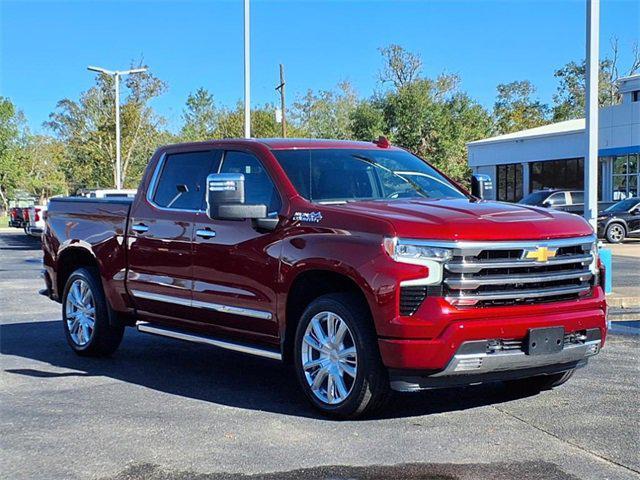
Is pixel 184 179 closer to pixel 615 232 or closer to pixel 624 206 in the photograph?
pixel 615 232

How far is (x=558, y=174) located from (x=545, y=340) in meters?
36.9

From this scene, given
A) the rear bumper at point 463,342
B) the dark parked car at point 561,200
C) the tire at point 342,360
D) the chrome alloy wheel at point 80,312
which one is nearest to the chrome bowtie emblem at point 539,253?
the rear bumper at point 463,342

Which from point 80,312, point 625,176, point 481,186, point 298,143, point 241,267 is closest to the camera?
point 241,267

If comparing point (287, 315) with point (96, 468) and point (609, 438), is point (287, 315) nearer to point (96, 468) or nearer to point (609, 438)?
point (96, 468)

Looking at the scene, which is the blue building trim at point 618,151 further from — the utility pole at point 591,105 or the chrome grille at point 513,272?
the chrome grille at point 513,272

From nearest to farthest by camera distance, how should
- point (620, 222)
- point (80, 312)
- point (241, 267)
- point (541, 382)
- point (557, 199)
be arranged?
1. point (241, 267)
2. point (541, 382)
3. point (80, 312)
4. point (620, 222)
5. point (557, 199)

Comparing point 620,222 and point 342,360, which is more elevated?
point 620,222

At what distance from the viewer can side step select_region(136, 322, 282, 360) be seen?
5.89m

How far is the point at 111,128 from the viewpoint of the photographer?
48344 millimetres

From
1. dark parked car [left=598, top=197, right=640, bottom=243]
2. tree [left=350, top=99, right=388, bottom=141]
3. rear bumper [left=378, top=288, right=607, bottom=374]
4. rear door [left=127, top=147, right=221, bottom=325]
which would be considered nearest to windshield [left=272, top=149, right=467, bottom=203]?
rear door [left=127, top=147, right=221, bottom=325]

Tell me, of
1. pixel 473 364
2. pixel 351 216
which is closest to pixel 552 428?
pixel 473 364

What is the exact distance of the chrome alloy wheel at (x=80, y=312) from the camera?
7.70m

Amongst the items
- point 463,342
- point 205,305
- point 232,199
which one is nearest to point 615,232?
point 205,305

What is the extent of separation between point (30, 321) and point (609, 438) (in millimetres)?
7458
